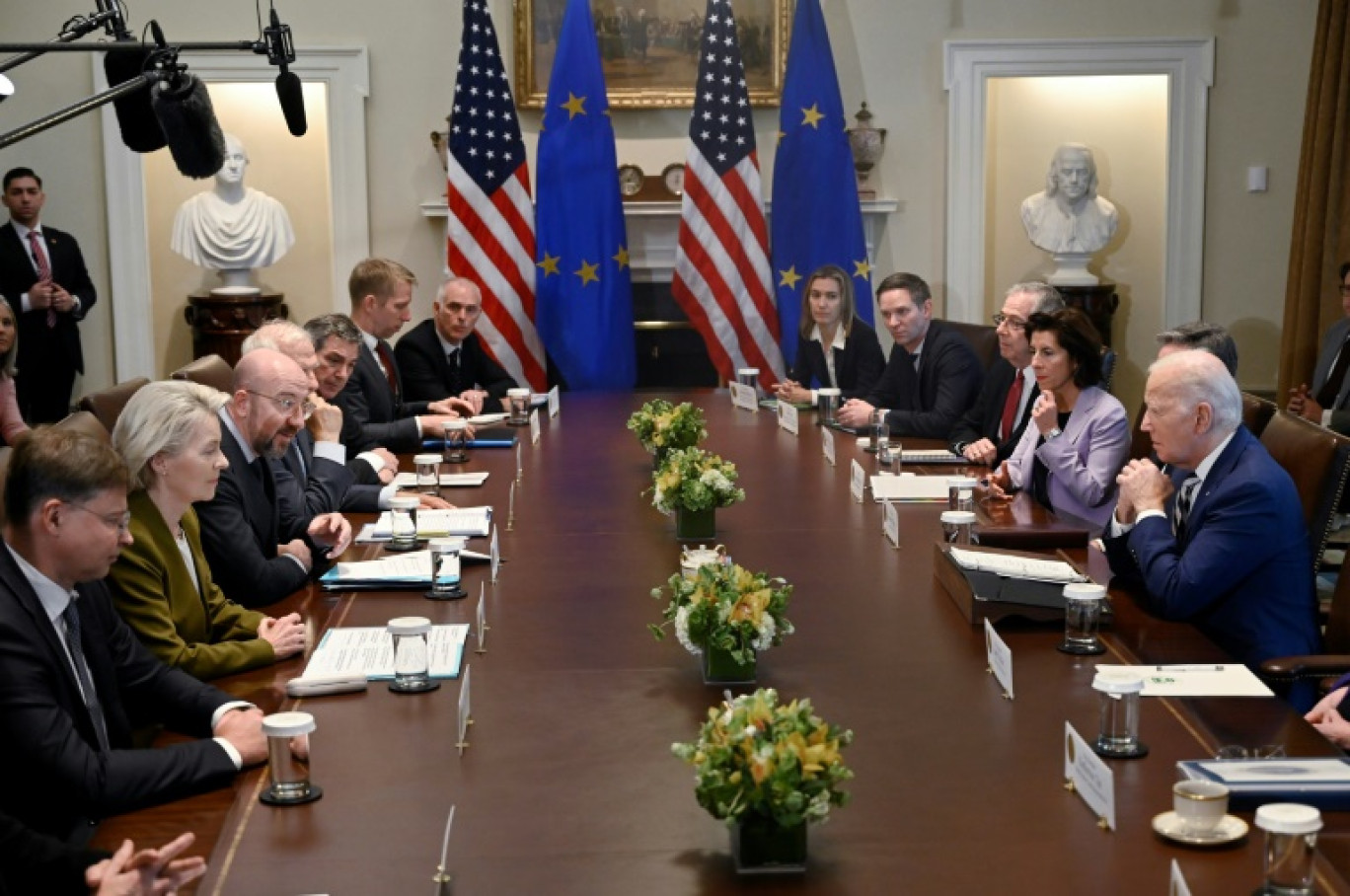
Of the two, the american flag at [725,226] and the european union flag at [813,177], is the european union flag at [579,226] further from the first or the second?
the european union flag at [813,177]

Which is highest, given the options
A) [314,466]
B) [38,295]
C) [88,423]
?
[38,295]

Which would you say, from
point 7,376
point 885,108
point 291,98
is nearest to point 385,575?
point 291,98

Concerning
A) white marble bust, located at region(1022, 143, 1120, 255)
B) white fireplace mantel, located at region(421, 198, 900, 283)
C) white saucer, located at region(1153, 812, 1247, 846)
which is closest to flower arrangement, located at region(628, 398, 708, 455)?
white saucer, located at region(1153, 812, 1247, 846)

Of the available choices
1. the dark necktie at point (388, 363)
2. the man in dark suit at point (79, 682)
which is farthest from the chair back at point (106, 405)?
the dark necktie at point (388, 363)

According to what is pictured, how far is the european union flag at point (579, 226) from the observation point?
9234 mm

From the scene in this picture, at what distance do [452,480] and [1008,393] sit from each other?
206 cm

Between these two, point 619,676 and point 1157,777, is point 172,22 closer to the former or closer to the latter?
point 619,676

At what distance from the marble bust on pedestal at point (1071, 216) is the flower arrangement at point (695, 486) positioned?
570 cm

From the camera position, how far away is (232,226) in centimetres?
928

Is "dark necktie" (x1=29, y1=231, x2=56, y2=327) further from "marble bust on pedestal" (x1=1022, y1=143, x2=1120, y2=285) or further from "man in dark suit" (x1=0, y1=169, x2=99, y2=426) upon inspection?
"marble bust on pedestal" (x1=1022, y1=143, x2=1120, y2=285)

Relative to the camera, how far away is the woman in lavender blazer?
200 inches

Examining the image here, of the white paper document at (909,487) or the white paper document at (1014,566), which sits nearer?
the white paper document at (1014,566)

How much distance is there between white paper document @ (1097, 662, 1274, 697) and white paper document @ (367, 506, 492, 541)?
72.8 inches

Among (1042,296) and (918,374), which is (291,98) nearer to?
(1042,296)
